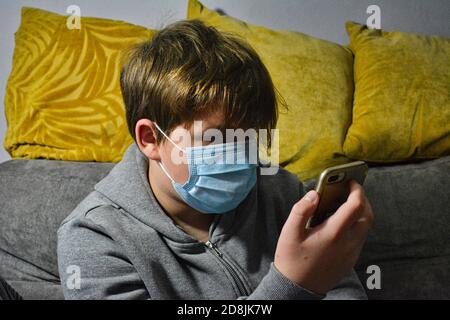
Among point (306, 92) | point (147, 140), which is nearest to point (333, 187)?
point (147, 140)

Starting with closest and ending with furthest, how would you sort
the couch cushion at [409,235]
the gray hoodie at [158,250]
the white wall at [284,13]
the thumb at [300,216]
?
the thumb at [300,216], the gray hoodie at [158,250], the couch cushion at [409,235], the white wall at [284,13]

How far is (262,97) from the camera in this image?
28.8 inches

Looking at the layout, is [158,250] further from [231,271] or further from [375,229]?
[375,229]

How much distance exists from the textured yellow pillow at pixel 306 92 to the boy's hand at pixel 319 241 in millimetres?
526

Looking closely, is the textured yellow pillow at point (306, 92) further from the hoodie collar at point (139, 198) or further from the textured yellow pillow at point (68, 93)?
the hoodie collar at point (139, 198)

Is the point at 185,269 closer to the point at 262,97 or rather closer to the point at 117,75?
the point at 262,97

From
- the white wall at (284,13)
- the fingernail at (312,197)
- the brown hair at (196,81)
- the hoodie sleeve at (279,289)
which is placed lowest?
the hoodie sleeve at (279,289)

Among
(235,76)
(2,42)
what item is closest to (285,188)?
(235,76)

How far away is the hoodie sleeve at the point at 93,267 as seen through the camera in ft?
2.20

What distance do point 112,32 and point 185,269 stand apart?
0.74 metres

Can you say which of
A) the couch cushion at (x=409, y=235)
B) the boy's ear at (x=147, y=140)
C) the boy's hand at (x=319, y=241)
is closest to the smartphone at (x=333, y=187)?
the boy's hand at (x=319, y=241)

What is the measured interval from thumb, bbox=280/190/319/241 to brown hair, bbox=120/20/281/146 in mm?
172

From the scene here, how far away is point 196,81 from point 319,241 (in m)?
0.27

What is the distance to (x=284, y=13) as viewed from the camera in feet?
4.55
